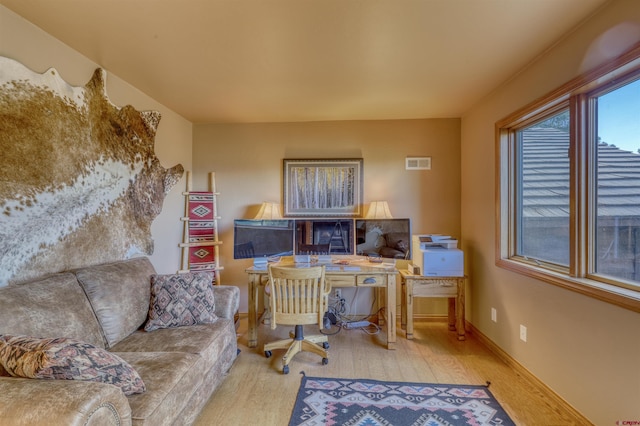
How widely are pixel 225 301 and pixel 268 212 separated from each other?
3.94ft

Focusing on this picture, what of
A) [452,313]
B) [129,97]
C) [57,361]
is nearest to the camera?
[57,361]

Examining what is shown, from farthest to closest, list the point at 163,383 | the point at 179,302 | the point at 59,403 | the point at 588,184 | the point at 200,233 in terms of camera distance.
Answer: the point at 200,233, the point at 179,302, the point at 588,184, the point at 163,383, the point at 59,403

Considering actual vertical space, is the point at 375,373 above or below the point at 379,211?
below

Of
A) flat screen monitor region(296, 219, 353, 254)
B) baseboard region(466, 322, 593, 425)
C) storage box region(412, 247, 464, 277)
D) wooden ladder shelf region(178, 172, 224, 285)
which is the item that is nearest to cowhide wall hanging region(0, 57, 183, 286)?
wooden ladder shelf region(178, 172, 224, 285)

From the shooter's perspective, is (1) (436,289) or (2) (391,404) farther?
(1) (436,289)

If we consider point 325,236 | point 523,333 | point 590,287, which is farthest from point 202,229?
point 590,287

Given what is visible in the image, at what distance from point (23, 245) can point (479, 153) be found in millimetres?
3704

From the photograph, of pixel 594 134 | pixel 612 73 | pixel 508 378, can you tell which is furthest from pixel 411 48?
pixel 508 378

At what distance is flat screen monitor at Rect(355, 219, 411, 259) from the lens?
2.98m

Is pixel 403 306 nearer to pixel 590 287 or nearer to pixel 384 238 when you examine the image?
pixel 384 238

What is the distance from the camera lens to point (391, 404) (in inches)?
75.6

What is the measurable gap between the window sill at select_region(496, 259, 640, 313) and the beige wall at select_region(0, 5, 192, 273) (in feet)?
10.9

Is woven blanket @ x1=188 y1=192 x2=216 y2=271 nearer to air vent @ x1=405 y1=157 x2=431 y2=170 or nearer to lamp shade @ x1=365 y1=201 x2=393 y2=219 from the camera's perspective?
lamp shade @ x1=365 y1=201 x2=393 y2=219

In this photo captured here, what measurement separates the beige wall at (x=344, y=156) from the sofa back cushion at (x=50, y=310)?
1867 millimetres
